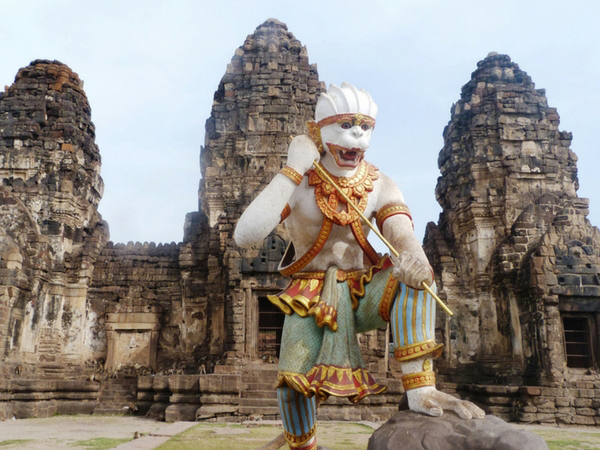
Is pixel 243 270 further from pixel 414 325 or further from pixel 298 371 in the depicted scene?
pixel 414 325

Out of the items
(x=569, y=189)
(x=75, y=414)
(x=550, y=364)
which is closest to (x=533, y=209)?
(x=569, y=189)

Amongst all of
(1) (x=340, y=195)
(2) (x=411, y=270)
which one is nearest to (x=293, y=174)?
(1) (x=340, y=195)

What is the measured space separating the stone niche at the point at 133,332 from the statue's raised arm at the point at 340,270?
510 inches

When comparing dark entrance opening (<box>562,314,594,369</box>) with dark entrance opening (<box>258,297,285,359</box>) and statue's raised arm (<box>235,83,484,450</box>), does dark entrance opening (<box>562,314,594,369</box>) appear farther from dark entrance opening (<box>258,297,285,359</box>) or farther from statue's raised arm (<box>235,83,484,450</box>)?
statue's raised arm (<box>235,83,484,450</box>)

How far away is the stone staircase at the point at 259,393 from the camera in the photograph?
36.1 feet

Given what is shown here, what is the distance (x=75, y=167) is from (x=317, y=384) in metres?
15.4

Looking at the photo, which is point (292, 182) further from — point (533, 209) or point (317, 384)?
point (533, 209)

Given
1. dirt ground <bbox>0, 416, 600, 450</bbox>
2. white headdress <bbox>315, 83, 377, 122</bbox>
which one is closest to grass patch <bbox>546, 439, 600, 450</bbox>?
dirt ground <bbox>0, 416, 600, 450</bbox>

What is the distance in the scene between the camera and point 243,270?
45.3 ft

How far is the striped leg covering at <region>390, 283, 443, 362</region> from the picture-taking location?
3.35 m

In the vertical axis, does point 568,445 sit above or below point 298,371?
below

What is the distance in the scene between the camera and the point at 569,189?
53.6 feet

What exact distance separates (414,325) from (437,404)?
0.46 meters

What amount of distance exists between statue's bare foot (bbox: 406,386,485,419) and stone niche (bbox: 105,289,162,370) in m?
13.8
